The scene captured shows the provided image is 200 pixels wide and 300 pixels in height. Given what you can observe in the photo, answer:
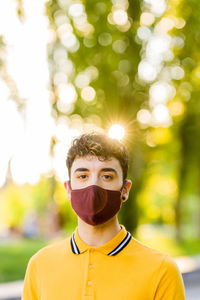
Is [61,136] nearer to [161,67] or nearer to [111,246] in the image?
[161,67]

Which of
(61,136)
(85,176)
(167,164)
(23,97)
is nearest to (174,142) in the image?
(167,164)

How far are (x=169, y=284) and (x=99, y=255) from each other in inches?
13.8

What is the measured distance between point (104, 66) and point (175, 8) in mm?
2032

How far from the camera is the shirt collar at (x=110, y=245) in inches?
98.7

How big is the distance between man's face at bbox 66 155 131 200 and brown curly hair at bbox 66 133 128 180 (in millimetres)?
24

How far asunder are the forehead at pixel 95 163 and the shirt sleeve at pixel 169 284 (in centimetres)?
50

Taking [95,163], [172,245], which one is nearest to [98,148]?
[95,163]

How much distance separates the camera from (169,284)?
7.82ft

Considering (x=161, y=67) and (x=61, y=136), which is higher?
(x=161, y=67)

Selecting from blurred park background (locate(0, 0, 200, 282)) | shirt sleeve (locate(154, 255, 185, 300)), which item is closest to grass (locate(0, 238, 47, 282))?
blurred park background (locate(0, 0, 200, 282))

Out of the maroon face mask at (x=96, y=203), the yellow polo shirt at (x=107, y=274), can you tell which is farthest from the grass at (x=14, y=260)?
the maroon face mask at (x=96, y=203)

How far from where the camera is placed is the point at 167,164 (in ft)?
83.4

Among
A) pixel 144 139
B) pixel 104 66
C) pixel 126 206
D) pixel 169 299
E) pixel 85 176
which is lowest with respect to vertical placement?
pixel 169 299

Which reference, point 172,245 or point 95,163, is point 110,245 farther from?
point 172,245
